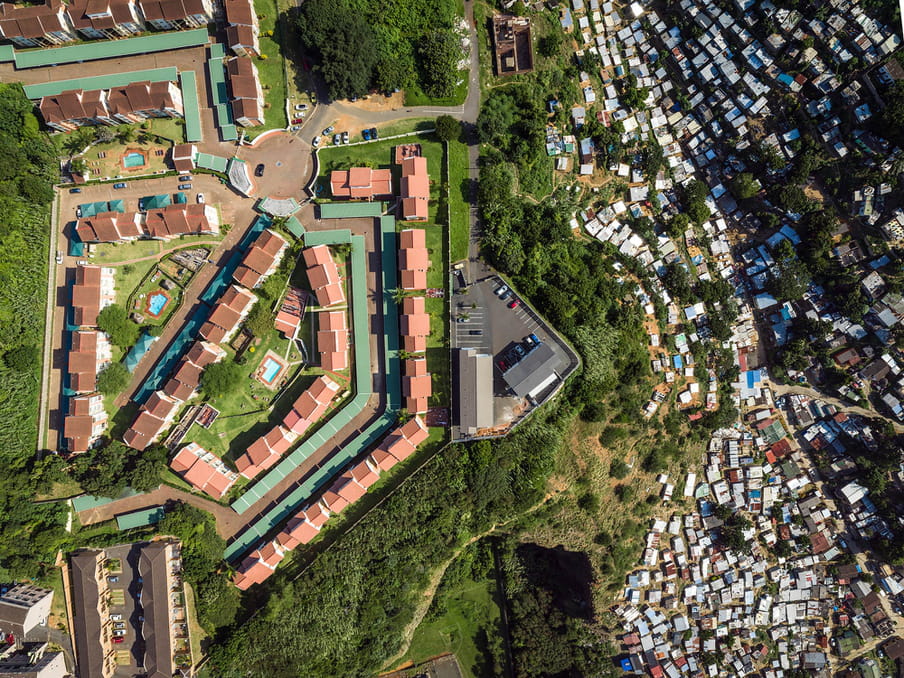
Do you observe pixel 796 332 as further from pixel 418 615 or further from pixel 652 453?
pixel 418 615

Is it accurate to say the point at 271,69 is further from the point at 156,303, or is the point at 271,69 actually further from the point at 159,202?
the point at 156,303

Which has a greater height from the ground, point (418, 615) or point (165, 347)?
point (165, 347)

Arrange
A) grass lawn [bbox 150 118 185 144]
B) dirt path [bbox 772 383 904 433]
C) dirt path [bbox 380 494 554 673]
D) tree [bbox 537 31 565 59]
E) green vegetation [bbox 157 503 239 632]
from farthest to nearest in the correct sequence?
dirt path [bbox 772 383 904 433] → dirt path [bbox 380 494 554 673] → tree [bbox 537 31 565 59] → grass lawn [bbox 150 118 185 144] → green vegetation [bbox 157 503 239 632]

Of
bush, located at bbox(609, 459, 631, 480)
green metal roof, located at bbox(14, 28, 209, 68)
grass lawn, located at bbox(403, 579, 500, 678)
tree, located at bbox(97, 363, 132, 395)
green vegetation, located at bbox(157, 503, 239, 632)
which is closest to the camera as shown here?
tree, located at bbox(97, 363, 132, 395)

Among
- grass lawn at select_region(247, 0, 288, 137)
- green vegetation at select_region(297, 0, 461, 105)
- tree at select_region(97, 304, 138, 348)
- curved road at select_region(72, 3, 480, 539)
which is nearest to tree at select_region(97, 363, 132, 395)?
curved road at select_region(72, 3, 480, 539)

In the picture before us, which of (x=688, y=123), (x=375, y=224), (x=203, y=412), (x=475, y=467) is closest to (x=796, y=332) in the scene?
(x=688, y=123)

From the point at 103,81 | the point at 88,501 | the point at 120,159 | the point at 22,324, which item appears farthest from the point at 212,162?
the point at 88,501

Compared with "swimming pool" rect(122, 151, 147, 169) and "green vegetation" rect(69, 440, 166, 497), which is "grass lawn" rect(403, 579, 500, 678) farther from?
"swimming pool" rect(122, 151, 147, 169)

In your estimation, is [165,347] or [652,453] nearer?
[165,347]
